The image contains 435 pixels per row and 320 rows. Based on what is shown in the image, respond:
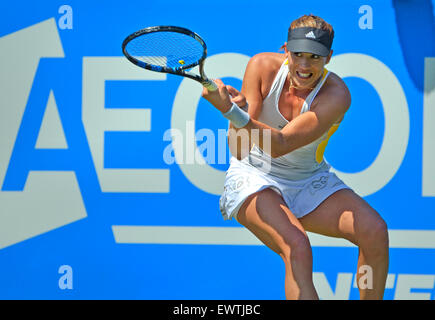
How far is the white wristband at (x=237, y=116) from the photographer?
2008mm

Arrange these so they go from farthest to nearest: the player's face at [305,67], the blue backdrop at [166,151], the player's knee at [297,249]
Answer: the blue backdrop at [166,151] → the player's face at [305,67] → the player's knee at [297,249]

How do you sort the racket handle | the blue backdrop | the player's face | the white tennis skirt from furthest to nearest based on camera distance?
the blue backdrop
the white tennis skirt
the player's face
the racket handle

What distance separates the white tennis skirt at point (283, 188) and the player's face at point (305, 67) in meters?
0.41

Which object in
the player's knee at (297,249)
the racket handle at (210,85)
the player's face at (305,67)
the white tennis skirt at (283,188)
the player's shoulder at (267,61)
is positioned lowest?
the player's knee at (297,249)

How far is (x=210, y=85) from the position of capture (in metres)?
1.97

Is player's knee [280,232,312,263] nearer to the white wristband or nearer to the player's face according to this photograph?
the white wristband

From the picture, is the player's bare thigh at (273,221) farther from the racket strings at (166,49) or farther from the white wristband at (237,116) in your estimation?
the racket strings at (166,49)

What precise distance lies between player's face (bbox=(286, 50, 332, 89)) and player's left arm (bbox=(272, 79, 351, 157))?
8 cm

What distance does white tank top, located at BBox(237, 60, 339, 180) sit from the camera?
2.33 metres

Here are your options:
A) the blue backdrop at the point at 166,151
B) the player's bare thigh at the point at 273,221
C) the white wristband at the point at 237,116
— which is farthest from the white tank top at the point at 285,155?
the blue backdrop at the point at 166,151

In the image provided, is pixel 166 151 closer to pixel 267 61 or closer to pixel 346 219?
pixel 267 61

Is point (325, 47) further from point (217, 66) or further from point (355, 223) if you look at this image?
point (217, 66)

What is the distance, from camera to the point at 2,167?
10.8ft

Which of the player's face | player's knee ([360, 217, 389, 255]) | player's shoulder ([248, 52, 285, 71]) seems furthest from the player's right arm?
player's knee ([360, 217, 389, 255])
